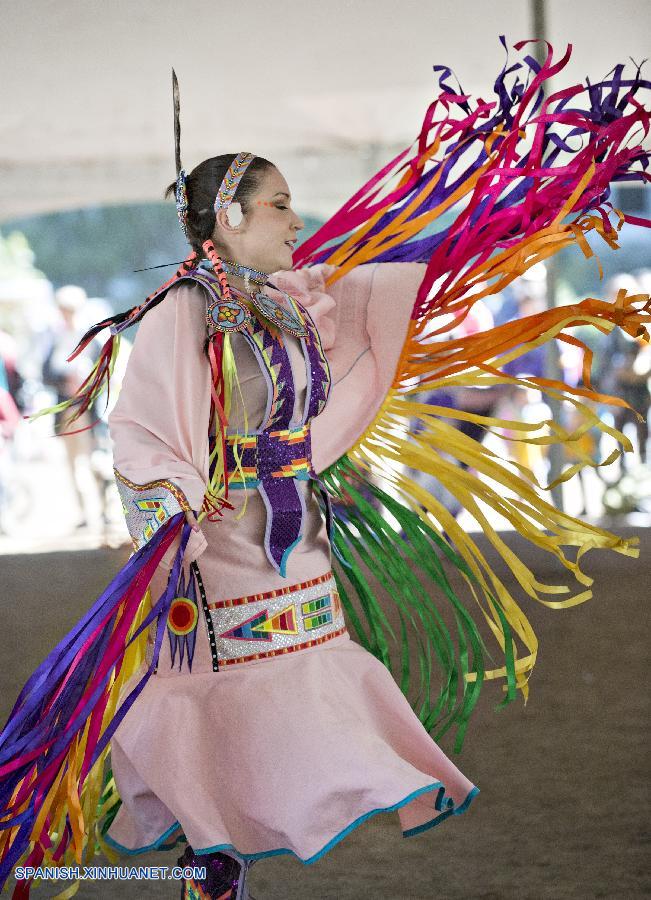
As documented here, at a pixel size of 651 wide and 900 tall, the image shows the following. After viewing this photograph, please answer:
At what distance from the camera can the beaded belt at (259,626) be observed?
1.87 m

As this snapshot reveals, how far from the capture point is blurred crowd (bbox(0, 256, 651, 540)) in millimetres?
6387

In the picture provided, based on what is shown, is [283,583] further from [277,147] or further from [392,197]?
[277,147]

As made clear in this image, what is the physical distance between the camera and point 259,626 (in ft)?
6.13

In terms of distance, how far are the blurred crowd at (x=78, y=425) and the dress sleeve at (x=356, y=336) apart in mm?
4218

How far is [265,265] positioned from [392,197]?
0.45m

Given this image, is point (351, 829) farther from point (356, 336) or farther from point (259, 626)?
point (356, 336)

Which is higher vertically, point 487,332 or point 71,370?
point 487,332

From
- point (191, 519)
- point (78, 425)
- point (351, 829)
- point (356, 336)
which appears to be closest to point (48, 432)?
point (78, 425)

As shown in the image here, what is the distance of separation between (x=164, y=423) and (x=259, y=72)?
192 inches

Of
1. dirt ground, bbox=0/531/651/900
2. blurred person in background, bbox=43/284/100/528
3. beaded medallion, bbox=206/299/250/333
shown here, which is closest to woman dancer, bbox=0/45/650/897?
beaded medallion, bbox=206/299/250/333

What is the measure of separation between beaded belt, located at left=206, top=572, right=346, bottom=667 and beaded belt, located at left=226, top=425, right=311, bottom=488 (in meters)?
0.18

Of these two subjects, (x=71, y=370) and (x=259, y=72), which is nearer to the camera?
(x=259, y=72)

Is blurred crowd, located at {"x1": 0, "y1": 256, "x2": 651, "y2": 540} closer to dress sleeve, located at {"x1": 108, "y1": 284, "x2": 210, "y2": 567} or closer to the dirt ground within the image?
the dirt ground

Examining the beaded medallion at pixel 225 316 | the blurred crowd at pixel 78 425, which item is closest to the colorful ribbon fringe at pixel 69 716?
the beaded medallion at pixel 225 316
